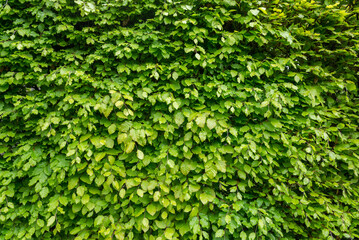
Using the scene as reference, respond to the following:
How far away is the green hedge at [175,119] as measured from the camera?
6.61ft

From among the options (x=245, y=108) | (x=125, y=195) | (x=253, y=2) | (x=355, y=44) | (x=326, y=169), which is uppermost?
Result: (x=253, y=2)

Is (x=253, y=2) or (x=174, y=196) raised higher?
(x=253, y=2)

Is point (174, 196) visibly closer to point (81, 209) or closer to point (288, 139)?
point (81, 209)

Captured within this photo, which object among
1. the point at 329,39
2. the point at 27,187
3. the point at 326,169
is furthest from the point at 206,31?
the point at 27,187

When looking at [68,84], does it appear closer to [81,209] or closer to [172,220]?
[81,209]

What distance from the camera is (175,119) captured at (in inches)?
80.0

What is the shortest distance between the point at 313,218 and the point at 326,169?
557 millimetres

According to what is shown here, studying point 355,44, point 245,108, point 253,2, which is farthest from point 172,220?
point 355,44

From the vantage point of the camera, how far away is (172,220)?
84.8 inches

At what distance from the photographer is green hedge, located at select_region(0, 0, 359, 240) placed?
6.61 feet

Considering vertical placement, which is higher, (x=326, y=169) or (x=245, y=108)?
(x=245, y=108)

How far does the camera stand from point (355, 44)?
6.82ft

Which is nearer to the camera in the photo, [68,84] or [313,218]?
[68,84]

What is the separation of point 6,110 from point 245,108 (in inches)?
97.5
